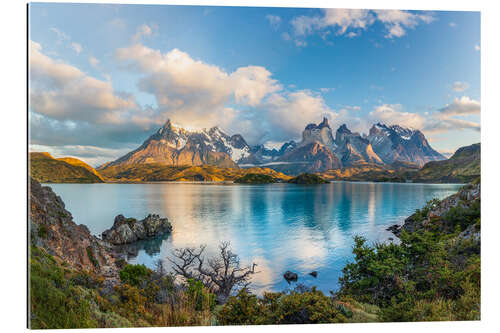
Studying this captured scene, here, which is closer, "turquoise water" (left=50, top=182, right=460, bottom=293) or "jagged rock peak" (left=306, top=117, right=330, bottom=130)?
"jagged rock peak" (left=306, top=117, right=330, bottom=130)

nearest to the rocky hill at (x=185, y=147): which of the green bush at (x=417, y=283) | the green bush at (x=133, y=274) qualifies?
the green bush at (x=133, y=274)

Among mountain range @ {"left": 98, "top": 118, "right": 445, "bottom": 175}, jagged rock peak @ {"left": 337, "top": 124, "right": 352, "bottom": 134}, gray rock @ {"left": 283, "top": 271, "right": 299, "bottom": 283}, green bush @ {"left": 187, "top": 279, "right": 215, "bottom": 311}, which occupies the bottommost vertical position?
gray rock @ {"left": 283, "top": 271, "right": 299, "bottom": 283}

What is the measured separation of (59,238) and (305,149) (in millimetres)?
7656

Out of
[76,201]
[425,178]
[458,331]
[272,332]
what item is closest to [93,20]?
[272,332]

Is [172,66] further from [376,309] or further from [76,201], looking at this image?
[76,201]

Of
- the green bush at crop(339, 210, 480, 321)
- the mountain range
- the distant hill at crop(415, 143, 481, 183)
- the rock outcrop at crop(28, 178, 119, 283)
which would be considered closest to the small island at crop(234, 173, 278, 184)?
the mountain range

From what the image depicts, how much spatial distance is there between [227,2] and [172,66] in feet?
8.26

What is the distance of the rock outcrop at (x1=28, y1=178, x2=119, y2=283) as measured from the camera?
4.65 m

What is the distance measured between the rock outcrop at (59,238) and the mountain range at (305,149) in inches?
128

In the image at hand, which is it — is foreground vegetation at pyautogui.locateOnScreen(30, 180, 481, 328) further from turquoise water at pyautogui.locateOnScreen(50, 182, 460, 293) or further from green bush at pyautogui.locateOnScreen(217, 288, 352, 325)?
turquoise water at pyautogui.locateOnScreen(50, 182, 460, 293)

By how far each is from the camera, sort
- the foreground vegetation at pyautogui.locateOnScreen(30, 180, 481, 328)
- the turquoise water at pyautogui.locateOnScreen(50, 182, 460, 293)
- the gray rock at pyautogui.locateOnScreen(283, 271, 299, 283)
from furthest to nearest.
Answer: the turquoise water at pyautogui.locateOnScreen(50, 182, 460, 293), the gray rock at pyautogui.locateOnScreen(283, 271, 299, 283), the foreground vegetation at pyautogui.locateOnScreen(30, 180, 481, 328)

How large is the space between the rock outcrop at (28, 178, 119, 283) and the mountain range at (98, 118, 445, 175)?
3256 millimetres

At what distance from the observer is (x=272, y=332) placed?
10.6 feet
